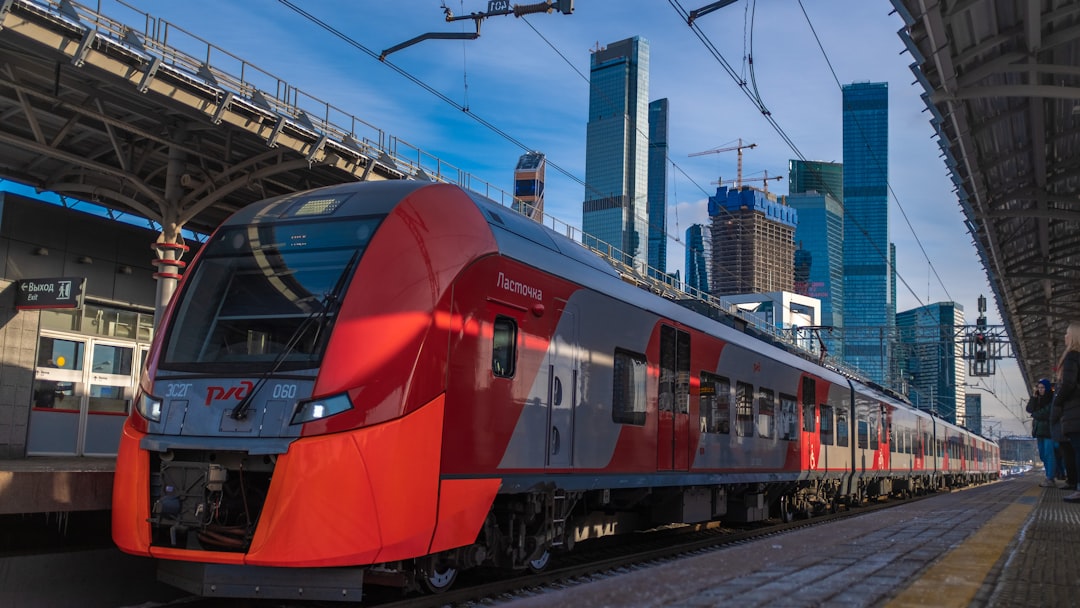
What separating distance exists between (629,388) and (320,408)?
4288 mm

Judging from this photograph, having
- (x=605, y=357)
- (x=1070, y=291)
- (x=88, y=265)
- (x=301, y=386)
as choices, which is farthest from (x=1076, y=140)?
(x=88, y=265)

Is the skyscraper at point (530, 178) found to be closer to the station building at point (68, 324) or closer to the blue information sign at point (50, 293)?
the station building at point (68, 324)

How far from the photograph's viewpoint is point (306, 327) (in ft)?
22.2

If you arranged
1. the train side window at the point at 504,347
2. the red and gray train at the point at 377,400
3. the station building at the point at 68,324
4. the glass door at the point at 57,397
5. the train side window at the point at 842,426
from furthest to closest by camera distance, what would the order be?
the train side window at the point at 842,426 < the glass door at the point at 57,397 < the station building at the point at 68,324 < the train side window at the point at 504,347 < the red and gray train at the point at 377,400

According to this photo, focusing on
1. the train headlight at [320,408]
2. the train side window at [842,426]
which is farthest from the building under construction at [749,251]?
the train headlight at [320,408]

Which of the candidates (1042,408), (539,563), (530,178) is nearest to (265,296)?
(539,563)

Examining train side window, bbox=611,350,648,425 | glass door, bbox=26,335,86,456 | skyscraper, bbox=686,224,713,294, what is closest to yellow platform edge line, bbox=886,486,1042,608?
train side window, bbox=611,350,648,425

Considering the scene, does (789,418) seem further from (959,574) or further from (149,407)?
(149,407)

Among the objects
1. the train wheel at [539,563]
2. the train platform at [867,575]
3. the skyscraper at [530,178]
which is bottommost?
the train wheel at [539,563]

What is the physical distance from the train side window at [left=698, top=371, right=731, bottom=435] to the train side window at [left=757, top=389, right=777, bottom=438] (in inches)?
61.9

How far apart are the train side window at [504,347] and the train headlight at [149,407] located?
2.61m

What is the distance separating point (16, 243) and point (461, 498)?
38.1ft

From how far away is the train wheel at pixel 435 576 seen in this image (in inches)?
273

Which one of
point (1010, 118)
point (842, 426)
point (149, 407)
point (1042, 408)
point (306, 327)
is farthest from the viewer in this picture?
point (842, 426)
